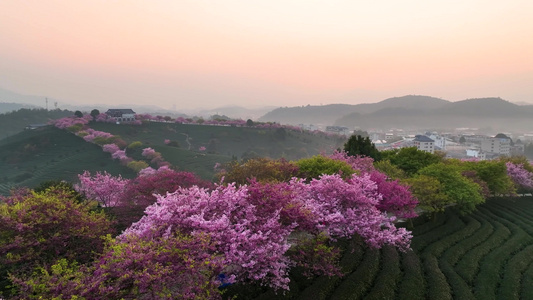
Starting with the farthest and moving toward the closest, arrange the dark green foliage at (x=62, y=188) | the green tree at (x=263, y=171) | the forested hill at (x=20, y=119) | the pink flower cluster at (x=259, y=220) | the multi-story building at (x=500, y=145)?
the multi-story building at (x=500, y=145)
the forested hill at (x=20, y=119)
the green tree at (x=263, y=171)
the dark green foliage at (x=62, y=188)
the pink flower cluster at (x=259, y=220)

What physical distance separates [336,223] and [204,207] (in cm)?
647

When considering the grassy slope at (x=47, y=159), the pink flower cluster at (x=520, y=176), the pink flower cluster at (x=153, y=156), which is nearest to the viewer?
the pink flower cluster at (x=520, y=176)

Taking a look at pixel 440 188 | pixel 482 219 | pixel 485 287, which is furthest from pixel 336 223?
pixel 482 219

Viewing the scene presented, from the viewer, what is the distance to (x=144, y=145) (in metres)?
82.2

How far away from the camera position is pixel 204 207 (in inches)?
A: 495

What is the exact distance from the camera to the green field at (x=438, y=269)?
47.0 feet

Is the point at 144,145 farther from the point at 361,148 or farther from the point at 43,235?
the point at 43,235

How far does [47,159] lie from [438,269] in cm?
8762

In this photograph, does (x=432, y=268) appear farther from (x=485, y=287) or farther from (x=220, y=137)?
(x=220, y=137)

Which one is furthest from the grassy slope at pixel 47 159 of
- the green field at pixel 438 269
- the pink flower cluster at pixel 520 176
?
the pink flower cluster at pixel 520 176

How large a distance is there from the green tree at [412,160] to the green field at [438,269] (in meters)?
11.1

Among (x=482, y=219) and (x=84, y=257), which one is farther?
(x=482, y=219)

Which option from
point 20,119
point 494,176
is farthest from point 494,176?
point 20,119

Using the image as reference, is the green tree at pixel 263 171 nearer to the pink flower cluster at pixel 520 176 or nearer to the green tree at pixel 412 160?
the green tree at pixel 412 160
